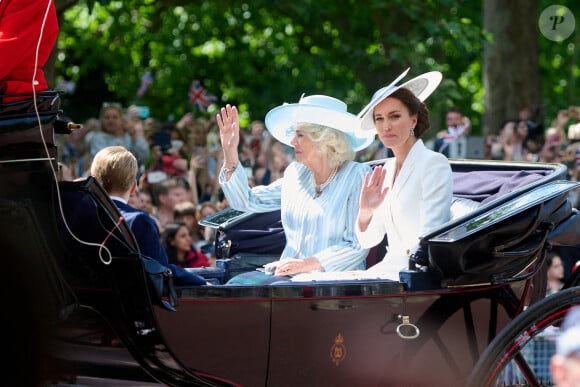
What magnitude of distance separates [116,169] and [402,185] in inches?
48.4

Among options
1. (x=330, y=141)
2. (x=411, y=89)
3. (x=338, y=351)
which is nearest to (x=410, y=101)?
(x=411, y=89)

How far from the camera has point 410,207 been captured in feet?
14.6

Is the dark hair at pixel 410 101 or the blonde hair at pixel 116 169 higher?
the dark hair at pixel 410 101

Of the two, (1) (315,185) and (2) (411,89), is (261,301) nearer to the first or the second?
(1) (315,185)

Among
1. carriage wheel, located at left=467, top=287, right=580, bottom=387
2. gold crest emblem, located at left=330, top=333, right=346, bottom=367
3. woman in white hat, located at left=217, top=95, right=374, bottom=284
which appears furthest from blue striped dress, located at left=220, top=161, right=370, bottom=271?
carriage wheel, located at left=467, top=287, right=580, bottom=387

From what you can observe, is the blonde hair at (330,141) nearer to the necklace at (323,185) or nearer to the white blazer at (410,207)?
the necklace at (323,185)

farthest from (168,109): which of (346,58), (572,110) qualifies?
(572,110)

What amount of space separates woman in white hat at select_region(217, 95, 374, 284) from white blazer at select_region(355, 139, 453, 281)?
0.15m

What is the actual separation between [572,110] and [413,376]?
19.7 feet

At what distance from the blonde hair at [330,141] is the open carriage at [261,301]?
89cm

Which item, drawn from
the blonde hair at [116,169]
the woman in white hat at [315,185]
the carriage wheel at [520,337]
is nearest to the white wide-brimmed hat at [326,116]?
the woman in white hat at [315,185]

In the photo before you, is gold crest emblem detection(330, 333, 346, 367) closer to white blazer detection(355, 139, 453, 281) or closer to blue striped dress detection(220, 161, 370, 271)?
white blazer detection(355, 139, 453, 281)

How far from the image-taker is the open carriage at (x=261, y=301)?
3451 mm

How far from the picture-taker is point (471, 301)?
165 inches
